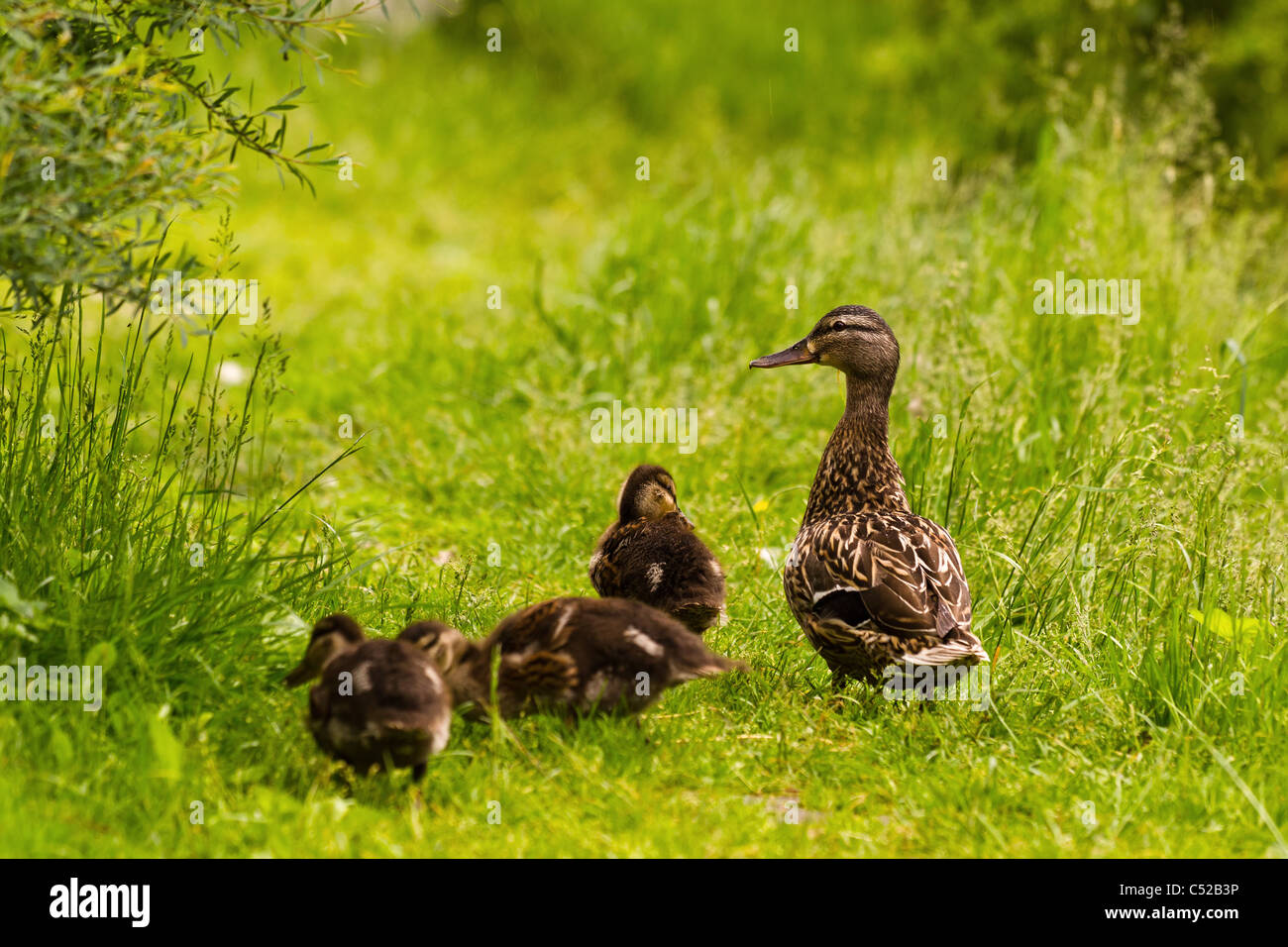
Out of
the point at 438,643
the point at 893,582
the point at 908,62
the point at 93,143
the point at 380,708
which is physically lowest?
the point at 380,708

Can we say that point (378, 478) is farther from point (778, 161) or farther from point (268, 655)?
point (778, 161)

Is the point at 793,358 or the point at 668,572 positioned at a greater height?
the point at 793,358

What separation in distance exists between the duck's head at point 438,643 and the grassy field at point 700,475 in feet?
0.84

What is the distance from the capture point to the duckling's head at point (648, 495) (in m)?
5.80

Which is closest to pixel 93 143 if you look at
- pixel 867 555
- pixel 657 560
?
pixel 657 560

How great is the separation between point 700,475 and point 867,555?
2213 mm

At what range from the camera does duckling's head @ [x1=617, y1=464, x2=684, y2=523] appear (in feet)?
19.0

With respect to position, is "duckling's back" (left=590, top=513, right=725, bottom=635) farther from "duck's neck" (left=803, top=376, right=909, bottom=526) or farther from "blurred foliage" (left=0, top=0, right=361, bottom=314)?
"blurred foliage" (left=0, top=0, right=361, bottom=314)

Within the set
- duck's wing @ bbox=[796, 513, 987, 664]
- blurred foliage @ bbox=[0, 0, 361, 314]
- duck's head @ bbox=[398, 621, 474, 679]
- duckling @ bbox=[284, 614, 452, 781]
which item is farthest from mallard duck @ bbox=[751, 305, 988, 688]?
blurred foliage @ bbox=[0, 0, 361, 314]

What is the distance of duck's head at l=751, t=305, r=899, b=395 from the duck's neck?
0.05 m

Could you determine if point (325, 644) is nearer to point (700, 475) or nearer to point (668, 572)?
point (668, 572)

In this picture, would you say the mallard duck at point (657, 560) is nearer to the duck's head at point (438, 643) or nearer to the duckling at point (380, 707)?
the duck's head at point (438, 643)

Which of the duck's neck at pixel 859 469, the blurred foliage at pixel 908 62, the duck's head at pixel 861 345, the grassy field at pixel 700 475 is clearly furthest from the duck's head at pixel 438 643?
the blurred foliage at pixel 908 62

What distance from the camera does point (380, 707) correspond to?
393 centimetres
